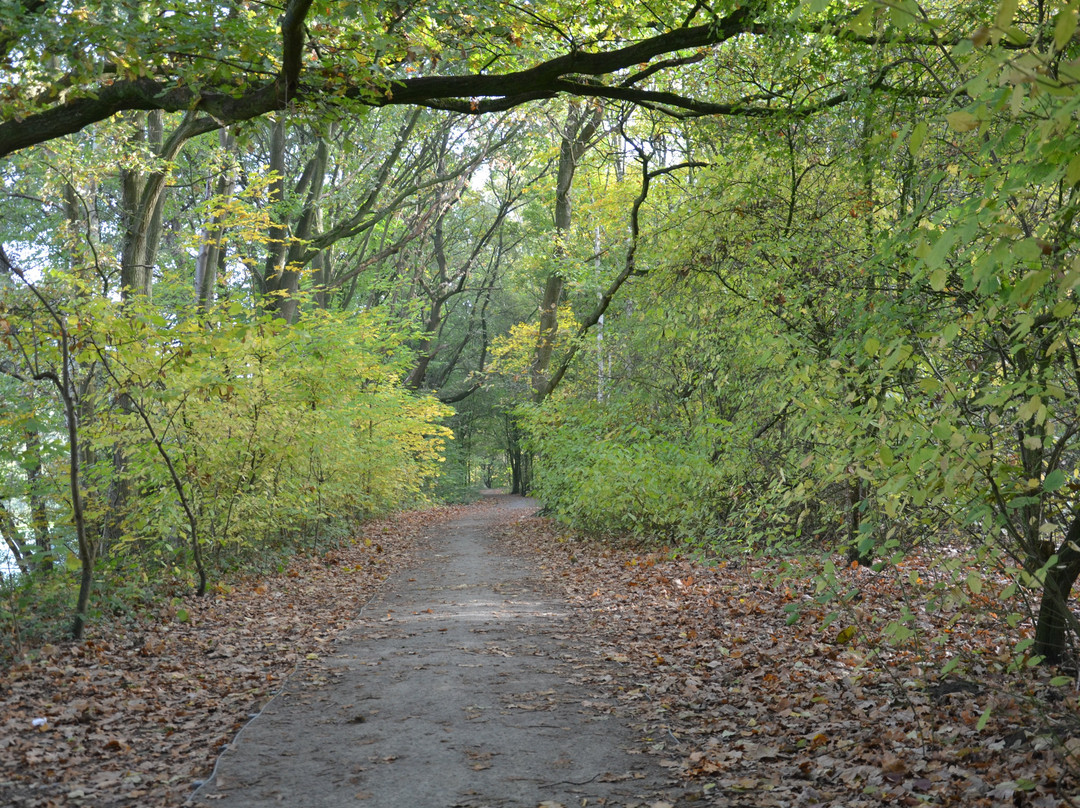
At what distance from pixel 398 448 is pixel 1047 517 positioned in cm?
1606

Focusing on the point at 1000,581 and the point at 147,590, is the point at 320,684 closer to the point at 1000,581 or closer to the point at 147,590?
the point at 147,590

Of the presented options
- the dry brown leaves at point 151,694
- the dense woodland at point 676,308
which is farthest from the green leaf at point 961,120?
the dry brown leaves at point 151,694

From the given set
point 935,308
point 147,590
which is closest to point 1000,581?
point 935,308

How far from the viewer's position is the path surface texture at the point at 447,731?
12.5ft

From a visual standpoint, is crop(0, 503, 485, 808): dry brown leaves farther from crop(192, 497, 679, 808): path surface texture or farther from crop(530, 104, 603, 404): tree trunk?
crop(530, 104, 603, 404): tree trunk

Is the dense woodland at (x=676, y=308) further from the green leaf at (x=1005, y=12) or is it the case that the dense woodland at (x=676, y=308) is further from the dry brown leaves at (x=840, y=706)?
the dry brown leaves at (x=840, y=706)

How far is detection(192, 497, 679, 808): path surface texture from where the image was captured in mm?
3818

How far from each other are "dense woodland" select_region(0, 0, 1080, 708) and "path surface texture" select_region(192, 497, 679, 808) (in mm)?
1726

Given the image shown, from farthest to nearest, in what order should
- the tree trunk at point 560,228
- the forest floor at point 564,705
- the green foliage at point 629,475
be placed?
the tree trunk at point 560,228, the green foliage at point 629,475, the forest floor at point 564,705

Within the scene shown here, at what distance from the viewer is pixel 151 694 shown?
5496mm

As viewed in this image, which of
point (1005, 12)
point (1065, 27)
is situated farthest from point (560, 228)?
point (1065, 27)

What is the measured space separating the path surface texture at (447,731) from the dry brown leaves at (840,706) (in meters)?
0.38

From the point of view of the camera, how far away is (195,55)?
250 inches

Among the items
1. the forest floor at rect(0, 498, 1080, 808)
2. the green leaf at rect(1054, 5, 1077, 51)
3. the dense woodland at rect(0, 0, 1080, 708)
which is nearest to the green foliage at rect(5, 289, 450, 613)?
the dense woodland at rect(0, 0, 1080, 708)
